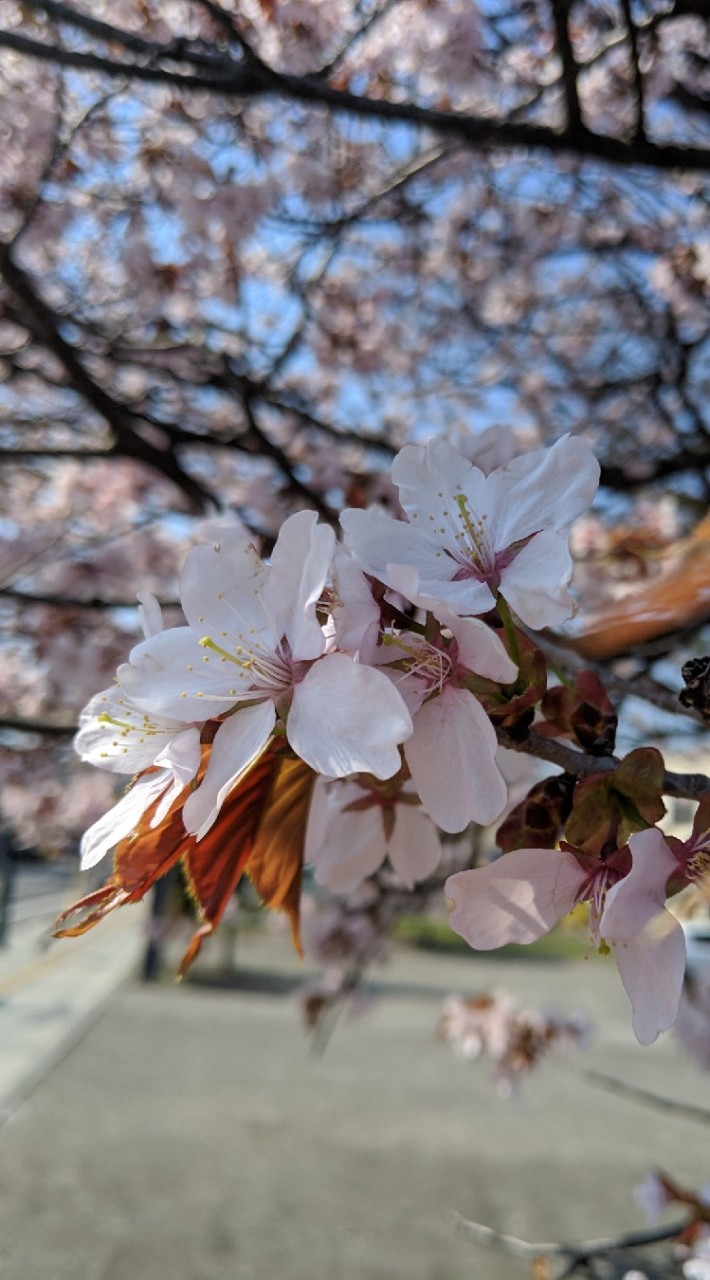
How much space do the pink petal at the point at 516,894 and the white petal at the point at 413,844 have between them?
13 centimetres

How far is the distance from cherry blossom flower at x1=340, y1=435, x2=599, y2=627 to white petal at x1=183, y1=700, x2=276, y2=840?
0.06 m

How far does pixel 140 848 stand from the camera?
A: 0.34 m

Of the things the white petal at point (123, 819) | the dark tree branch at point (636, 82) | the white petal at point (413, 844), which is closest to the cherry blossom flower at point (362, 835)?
the white petal at point (413, 844)

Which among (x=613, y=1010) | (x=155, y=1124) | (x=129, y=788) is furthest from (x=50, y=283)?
(x=613, y=1010)

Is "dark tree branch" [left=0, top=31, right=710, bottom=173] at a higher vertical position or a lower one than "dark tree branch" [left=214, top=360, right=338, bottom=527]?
higher

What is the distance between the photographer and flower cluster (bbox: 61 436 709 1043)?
303 mm

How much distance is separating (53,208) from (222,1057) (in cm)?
412

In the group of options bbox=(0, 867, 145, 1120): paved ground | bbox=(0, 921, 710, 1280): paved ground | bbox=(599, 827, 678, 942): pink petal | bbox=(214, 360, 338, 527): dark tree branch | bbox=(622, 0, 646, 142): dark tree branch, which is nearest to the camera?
→ bbox=(599, 827, 678, 942): pink petal

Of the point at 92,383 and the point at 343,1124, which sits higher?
the point at 92,383

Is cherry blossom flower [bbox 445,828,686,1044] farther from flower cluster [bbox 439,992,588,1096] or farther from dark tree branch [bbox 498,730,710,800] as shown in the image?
flower cluster [bbox 439,992,588,1096]

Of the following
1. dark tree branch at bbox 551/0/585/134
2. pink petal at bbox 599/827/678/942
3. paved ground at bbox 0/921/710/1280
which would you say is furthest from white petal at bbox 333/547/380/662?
paved ground at bbox 0/921/710/1280

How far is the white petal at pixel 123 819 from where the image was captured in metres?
0.34

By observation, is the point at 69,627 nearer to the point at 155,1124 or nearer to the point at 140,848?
the point at 140,848

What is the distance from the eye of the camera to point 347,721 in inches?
11.7
